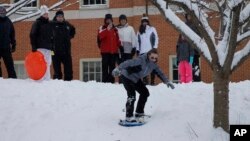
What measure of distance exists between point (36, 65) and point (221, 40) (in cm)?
545

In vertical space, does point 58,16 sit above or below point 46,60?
above

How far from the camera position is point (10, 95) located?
11.7 metres

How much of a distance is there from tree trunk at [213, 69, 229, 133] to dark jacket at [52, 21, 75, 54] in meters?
5.71

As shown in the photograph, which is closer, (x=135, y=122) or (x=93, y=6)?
(x=135, y=122)

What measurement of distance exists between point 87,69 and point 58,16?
8.56 m

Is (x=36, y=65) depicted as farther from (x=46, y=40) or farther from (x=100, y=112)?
(x=100, y=112)

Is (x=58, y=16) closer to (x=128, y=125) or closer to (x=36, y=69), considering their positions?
(x=36, y=69)

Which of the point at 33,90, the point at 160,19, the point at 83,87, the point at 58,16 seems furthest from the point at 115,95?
the point at 160,19

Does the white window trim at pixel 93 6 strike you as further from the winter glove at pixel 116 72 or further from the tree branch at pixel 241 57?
the tree branch at pixel 241 57

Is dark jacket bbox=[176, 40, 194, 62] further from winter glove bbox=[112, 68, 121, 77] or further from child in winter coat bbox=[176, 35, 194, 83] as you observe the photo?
winter glove bbox=[112, 68, 121, 77]

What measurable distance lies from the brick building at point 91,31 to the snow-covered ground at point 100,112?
27.6 ft

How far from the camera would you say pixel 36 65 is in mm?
12781

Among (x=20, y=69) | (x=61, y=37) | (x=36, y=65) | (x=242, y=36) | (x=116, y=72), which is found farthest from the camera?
(x=20, y=69)

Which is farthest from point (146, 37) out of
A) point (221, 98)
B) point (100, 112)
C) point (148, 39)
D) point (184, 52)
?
point (221, 98)
